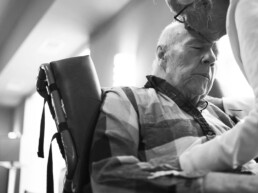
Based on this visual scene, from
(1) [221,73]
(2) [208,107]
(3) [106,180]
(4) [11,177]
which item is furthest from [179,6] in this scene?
(4) [11,177]

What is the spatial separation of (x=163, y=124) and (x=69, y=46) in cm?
259

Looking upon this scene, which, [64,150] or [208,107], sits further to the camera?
[208,107]

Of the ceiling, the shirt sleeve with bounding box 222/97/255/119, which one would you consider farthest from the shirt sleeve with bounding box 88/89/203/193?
the ceiling

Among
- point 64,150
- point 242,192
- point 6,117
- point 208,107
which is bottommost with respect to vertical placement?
point 242,192

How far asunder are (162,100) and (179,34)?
0.22 meters

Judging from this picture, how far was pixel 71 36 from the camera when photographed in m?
3.18

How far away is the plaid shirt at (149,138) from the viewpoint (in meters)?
0.62

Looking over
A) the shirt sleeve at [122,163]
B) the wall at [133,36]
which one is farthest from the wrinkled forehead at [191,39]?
the wall at [133,36]

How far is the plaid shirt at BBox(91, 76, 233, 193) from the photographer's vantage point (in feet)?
2.05

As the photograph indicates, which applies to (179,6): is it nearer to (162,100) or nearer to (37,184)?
(162,100)

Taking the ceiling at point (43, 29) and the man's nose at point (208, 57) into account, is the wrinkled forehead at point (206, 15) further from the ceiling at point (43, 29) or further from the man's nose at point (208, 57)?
the ceiling at point (43, 29)

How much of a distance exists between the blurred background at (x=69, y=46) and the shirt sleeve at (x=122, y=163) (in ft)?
2.48

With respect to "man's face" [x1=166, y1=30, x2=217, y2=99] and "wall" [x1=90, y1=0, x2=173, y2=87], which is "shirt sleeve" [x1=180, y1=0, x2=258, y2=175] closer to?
"man's face" [x1=166, y1=30, x2=217, y2=99]

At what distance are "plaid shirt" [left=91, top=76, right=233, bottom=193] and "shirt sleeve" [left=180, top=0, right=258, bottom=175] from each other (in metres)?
0.05
